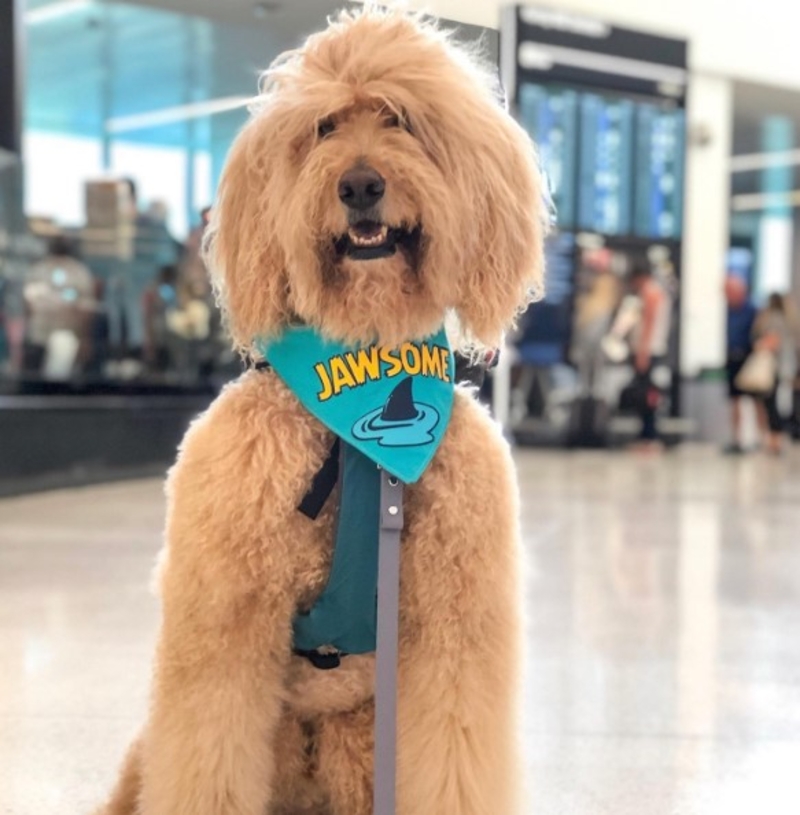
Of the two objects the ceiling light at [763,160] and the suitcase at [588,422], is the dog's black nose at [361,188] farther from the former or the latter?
the ceiling light at [763,160]

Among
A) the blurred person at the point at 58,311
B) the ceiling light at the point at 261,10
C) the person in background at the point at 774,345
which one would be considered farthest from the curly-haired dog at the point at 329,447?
the person in background at the point at 774,345

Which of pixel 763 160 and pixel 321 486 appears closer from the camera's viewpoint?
pixel 321 486

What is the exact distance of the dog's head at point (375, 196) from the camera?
1591mm

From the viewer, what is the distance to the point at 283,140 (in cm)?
165

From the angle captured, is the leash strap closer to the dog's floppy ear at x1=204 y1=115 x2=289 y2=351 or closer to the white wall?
the dog's floppy ear at x1=204 y1=115 x2=289 y2=351

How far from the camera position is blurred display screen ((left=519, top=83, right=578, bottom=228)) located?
1080 cm

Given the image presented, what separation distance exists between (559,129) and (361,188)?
390 inches

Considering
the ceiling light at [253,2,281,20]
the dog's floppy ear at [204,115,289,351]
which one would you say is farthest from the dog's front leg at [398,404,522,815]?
the ceiling light at [253,2,281,20]

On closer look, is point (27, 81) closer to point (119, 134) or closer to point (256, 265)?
point (119, 134)

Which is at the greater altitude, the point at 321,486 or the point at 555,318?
the point at 555,318

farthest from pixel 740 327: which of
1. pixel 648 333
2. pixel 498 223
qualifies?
pixel 498 223

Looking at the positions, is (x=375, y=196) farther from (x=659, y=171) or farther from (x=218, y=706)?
(x=659, y=171)

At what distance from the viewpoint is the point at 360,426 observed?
5.58 feet

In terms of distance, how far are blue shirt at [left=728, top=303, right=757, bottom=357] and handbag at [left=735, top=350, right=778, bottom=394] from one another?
15.7 inches
